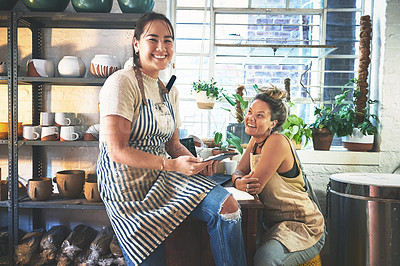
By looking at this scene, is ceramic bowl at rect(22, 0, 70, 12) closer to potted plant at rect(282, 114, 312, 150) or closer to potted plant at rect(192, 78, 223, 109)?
potted plant at rect(192, 78, 223, 109)

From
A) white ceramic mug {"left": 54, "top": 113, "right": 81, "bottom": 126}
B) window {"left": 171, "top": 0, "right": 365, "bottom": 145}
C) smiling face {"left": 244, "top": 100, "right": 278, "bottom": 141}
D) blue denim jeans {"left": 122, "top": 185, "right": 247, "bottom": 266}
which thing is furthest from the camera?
window {"left": 171, "top": 0, "right": 365, "bottom": 145}

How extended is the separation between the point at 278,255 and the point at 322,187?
5.31ft

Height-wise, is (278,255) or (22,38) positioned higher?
(22,38)

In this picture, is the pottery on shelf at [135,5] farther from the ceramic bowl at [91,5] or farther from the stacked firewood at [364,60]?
the stacked firewood at [364,60]

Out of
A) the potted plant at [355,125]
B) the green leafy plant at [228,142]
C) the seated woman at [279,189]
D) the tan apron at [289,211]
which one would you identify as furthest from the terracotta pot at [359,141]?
the tan apron at [289,211]

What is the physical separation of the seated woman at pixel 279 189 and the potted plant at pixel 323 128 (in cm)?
114

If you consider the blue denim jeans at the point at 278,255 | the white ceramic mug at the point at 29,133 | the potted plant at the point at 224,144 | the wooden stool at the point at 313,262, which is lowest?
the wooden stool at the point at 313,262

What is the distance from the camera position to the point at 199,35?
3342mm

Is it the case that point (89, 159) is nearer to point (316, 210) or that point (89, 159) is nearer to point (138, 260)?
point (138, 260)

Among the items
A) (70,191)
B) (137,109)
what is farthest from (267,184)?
(70,191)

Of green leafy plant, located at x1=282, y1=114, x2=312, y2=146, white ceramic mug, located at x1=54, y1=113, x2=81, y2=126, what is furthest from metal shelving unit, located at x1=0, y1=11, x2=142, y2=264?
green leafy plant, located at x1=282, y1=114, x2=312, y2=146

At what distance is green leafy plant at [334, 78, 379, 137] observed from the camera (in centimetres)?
301

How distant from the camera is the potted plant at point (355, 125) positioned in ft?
9.92

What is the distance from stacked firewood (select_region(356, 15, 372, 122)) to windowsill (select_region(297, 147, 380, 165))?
14.2 inches
